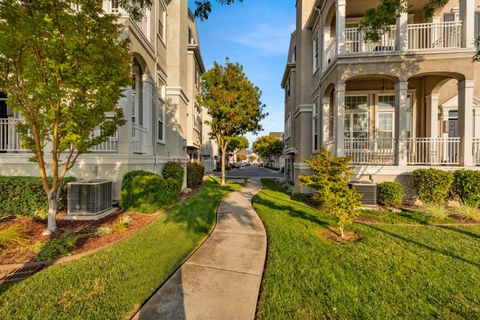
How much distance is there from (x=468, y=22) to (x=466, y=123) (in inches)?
148

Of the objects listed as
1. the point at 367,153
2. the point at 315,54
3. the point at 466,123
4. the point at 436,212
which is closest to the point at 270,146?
the point at 315,54

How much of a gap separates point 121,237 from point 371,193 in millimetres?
8013

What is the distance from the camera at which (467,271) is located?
3541 mm

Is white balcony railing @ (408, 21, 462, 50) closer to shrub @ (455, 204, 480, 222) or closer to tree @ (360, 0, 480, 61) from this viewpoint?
tree @ (360, 0, 480, 61)

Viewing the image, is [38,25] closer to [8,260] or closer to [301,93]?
[8,260]

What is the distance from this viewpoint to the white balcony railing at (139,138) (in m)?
8.06

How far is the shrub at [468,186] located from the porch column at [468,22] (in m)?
4.73

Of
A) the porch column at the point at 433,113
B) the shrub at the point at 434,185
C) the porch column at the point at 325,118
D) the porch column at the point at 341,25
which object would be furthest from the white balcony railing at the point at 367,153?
the porch column at the point at 341,25

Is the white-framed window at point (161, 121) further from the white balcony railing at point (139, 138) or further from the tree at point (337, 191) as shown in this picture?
the tree at point (337, 191)

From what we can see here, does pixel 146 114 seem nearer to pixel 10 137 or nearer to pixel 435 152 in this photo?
pixel 10 137

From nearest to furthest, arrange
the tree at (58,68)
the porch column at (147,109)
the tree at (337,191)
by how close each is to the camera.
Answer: the tree at (58,68)
the tree at (337,191)
the porch column at (147,109)

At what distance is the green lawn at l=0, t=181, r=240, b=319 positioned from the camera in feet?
8.48

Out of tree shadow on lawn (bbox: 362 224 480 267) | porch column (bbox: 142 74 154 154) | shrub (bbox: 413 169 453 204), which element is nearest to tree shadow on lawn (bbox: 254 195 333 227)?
tree shadow on lawn (bbox: 362 224 480 267)

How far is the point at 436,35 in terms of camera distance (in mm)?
9195
